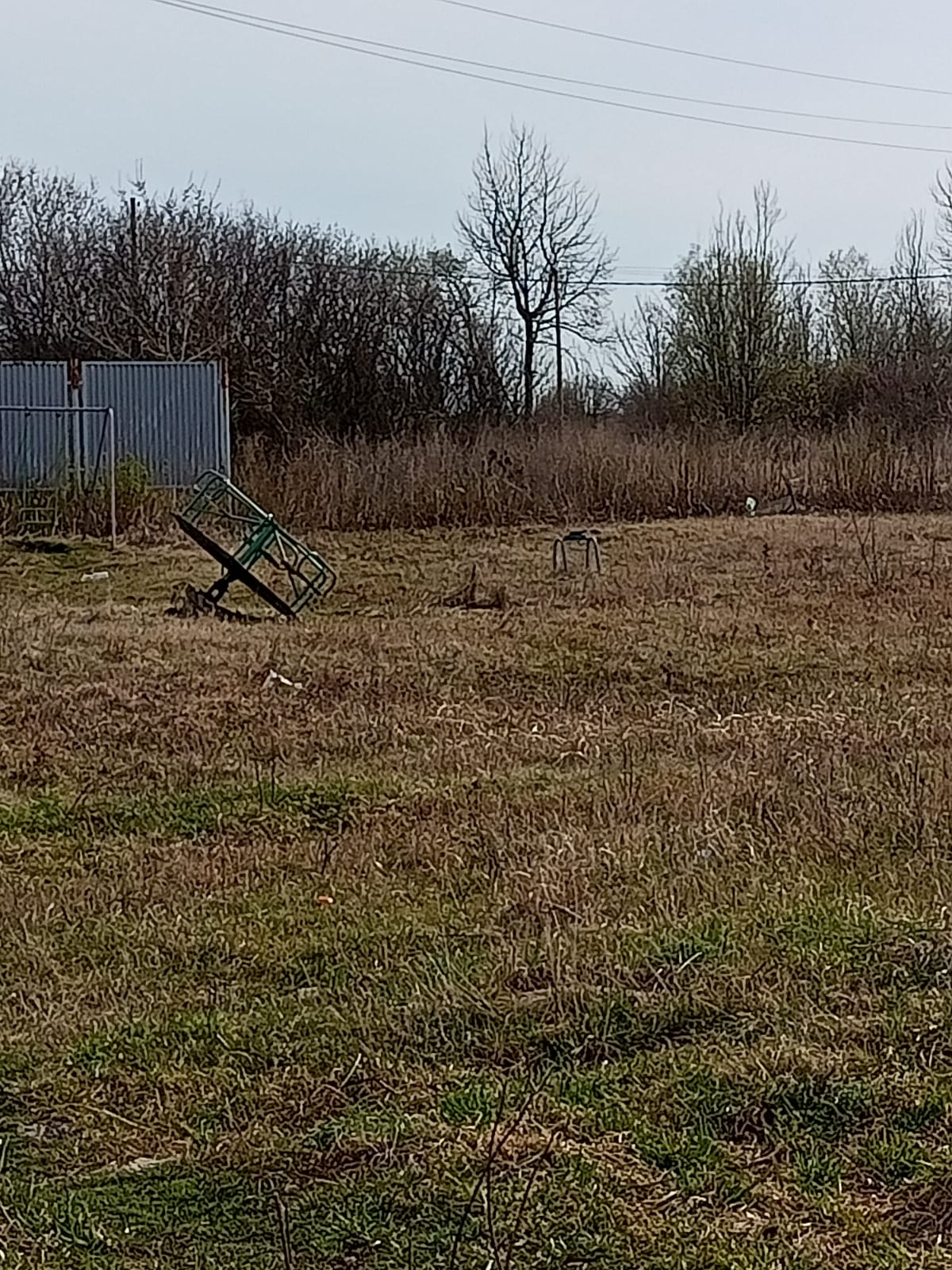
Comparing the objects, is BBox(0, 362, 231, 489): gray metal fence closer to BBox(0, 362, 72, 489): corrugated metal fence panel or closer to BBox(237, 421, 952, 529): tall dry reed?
BBox(0, 362, 72, 489): corrugated metal fence panel

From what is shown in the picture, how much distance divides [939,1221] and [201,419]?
17.3 m

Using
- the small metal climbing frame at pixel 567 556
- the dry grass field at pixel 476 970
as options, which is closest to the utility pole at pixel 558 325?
the small metal climbing frame at pixel 567 556

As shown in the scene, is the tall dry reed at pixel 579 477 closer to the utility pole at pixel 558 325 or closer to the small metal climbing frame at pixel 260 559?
the small metal climbing frame at pixel 260 559

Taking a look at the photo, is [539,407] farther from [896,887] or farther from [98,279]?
[896,887]

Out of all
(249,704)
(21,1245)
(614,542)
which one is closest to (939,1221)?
(21,1245)

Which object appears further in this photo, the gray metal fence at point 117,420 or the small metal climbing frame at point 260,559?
the gray metal fence at point 117,420

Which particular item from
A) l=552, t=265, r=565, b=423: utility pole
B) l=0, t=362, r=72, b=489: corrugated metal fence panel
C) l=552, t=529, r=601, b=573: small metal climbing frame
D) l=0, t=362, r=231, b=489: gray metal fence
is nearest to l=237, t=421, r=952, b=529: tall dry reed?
l=0, t=362, r=231, b=489: gray metal fence

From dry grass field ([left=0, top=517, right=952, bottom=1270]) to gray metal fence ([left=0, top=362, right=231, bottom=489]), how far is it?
10.3 m

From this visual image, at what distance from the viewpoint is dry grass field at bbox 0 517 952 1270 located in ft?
8.54

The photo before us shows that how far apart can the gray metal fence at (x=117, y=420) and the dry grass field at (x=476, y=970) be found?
1029 cm

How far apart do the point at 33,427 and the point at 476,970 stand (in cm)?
1565

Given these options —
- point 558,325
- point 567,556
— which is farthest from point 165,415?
point 558,325

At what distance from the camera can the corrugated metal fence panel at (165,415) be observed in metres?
18.3

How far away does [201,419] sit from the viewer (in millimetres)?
18859
